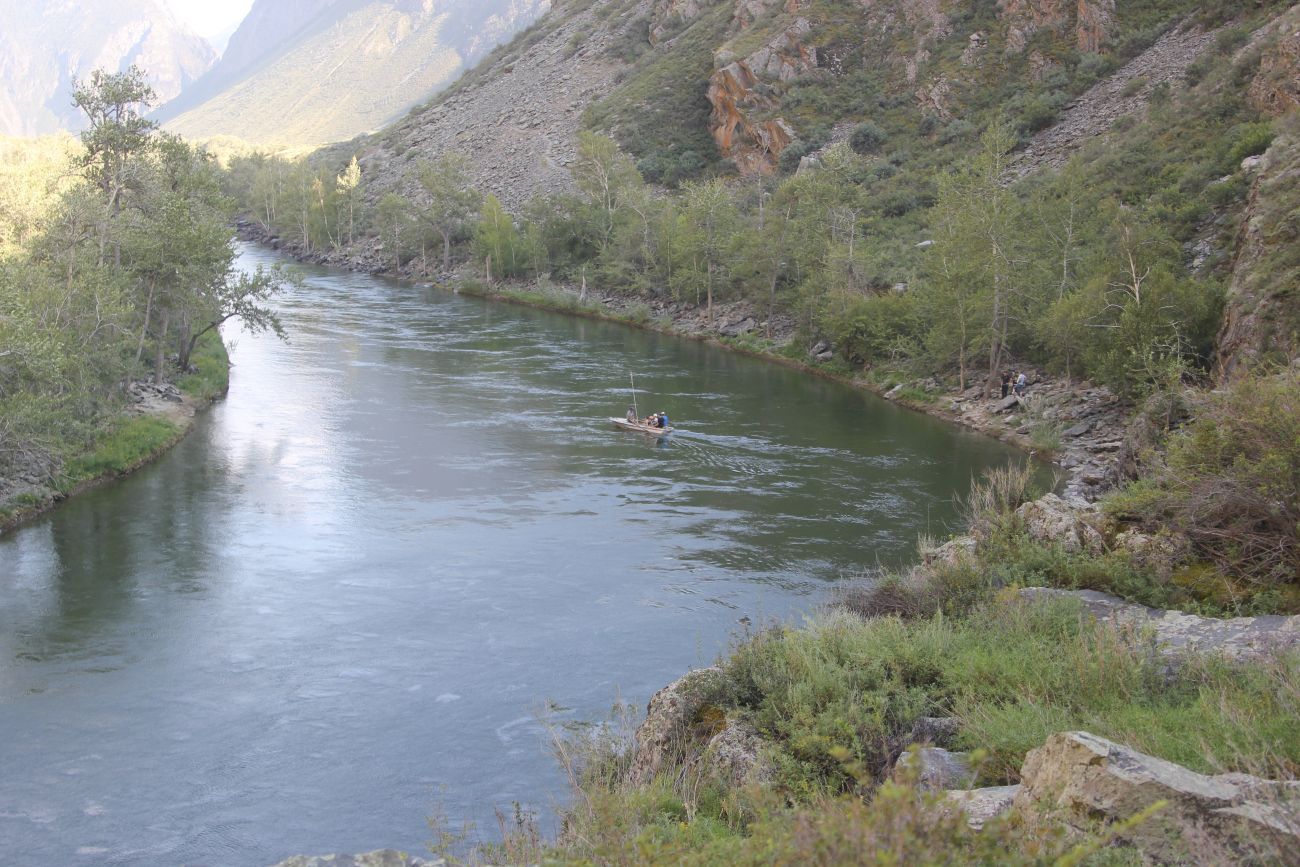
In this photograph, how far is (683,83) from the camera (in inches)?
3804

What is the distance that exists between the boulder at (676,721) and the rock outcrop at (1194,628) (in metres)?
4.70

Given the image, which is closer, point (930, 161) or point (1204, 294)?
point (1204, 294)

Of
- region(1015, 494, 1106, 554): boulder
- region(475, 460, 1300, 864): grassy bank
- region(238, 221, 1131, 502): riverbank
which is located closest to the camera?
region(475, 460, 1300, 864): grassy bank

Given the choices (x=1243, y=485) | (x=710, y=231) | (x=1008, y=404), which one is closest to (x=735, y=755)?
(x=1243, y=485)

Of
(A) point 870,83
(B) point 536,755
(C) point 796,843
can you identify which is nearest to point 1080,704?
(C) point 796,843

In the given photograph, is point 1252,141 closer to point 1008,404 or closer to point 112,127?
point 1008,404

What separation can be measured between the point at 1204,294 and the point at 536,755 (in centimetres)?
2838

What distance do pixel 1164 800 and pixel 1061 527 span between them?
11.0m

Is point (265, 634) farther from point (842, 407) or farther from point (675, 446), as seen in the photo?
point (842, 407)

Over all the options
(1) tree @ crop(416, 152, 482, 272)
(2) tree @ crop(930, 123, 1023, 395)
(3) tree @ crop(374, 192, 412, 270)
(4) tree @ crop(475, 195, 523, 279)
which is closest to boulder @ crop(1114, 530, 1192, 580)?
(2) tree @ crop(930, 123, 1023, 395)

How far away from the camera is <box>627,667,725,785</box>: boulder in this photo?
11976mm

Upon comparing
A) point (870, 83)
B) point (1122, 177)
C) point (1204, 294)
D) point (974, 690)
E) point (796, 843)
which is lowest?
point (974, 690)

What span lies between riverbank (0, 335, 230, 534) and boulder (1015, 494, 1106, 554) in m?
23.7

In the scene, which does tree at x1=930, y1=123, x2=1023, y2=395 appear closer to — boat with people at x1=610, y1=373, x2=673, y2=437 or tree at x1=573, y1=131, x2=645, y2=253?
boat with people at x1=610, y1=373, x2=673, y2=437
